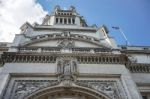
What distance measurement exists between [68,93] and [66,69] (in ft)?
7.12

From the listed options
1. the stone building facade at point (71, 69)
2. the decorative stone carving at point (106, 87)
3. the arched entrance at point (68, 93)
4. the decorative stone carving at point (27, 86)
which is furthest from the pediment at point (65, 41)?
the arched entrance at point (68, 93)

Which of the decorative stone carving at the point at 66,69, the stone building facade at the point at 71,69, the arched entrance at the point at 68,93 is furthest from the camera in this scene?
the decorative stone carving at the point at 66,69

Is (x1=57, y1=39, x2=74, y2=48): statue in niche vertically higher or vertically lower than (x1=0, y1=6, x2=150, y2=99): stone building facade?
higher

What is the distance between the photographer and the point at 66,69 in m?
22.0

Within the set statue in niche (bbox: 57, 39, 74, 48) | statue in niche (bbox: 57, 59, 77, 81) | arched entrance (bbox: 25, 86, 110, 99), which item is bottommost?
arched entrance (bbox: 25, 86, 110, 99)

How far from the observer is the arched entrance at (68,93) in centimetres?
2016

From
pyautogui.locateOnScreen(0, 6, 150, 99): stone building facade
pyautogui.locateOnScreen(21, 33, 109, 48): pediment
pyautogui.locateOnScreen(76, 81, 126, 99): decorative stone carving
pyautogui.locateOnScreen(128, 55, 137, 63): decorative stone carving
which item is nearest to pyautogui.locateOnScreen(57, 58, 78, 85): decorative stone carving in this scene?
pyautogui.locateOnScreen(0, 6, 150, 99): stone building facade

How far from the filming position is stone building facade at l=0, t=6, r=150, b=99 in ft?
67.0

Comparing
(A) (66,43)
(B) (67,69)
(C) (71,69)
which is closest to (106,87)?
(C) (71,69)

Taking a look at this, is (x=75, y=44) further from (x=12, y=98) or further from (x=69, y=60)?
(x=12, y=98)

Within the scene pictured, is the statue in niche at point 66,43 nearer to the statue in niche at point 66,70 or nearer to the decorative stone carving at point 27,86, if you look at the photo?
the statue in niche at point 66,70

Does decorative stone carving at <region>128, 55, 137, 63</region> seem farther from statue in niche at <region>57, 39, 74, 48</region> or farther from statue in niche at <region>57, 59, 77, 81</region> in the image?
statue in niche at <region>57, 59, 77, 81</region>

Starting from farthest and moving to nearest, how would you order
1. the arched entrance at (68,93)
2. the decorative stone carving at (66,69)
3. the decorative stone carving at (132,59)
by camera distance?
the decorative stone carving at (132,59) < the decorative stone carving at (66,69) < the arched entrance at (68,93)

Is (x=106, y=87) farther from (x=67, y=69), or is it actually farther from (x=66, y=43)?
(x=66, y=43)
